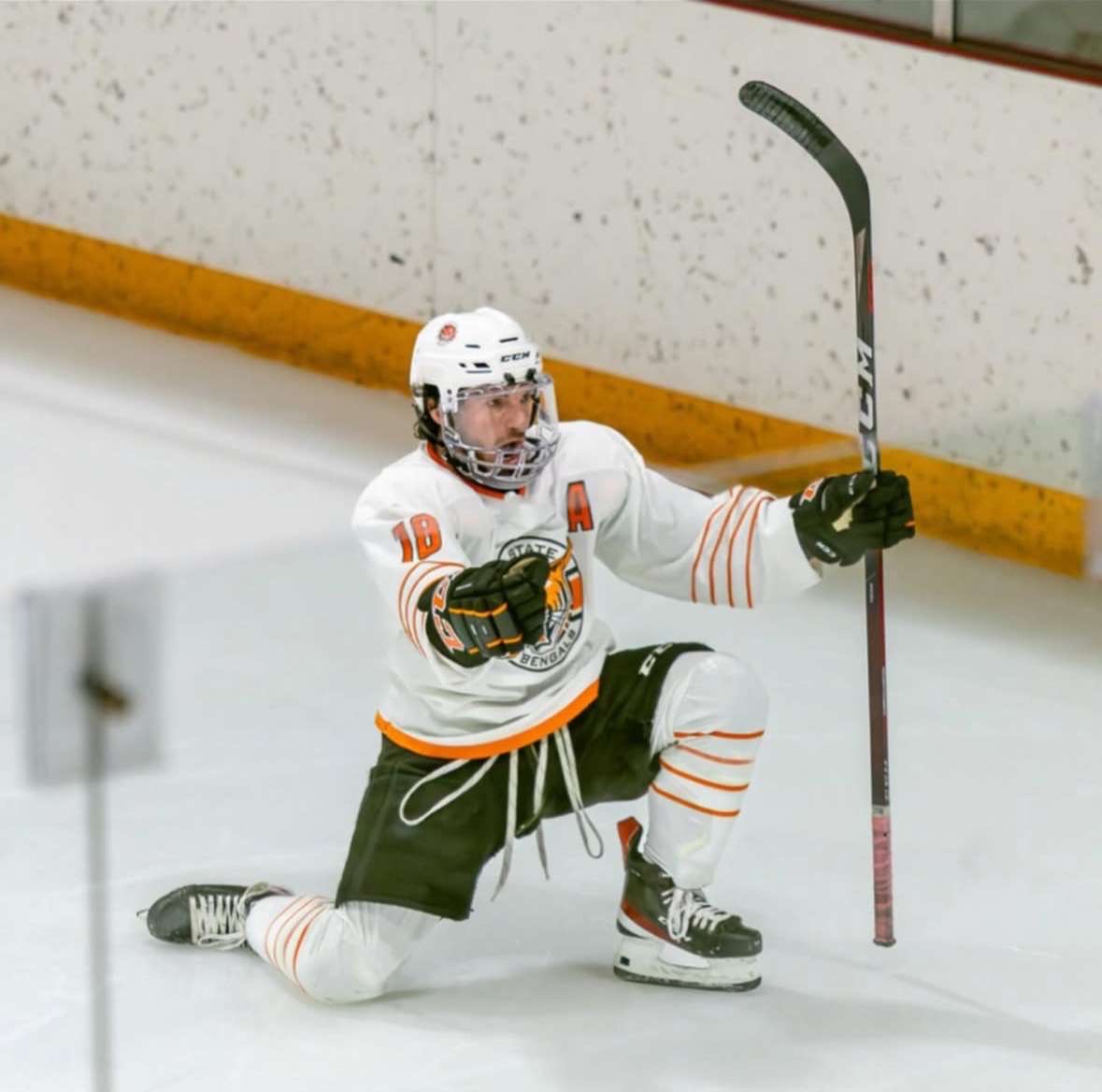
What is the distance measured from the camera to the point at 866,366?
121 inches

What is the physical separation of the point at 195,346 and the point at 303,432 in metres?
0.58

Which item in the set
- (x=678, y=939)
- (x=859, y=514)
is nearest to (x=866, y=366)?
(x=859, y=514)

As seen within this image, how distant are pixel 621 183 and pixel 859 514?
2.00 m

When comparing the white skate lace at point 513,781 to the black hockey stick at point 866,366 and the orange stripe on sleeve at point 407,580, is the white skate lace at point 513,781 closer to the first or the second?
the orange stripe on sleeve at point 407,580

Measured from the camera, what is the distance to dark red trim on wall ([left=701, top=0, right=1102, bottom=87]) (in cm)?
428

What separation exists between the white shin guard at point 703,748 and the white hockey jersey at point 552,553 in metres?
0.09

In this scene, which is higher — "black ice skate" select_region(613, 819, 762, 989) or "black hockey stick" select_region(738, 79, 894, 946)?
"black hockey stick" select_region(738, 79, 894, 946)

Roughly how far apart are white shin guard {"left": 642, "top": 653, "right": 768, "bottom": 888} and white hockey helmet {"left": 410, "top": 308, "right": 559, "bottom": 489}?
301 millimetres

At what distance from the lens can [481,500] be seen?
9.89 feet

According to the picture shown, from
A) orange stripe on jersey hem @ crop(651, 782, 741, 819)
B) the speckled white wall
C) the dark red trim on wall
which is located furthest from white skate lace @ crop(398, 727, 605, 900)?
the dark red trim on wall

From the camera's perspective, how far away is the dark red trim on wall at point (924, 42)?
4277 mm

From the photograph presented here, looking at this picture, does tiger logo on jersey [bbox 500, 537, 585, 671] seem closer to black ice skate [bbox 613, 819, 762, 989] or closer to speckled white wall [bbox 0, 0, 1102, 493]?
black ice skate [bbox 613, 819, 762, 989]

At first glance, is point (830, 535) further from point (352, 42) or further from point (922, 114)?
point (352, 42)

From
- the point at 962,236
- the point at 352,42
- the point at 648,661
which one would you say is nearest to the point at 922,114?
the point at 962,236
